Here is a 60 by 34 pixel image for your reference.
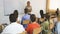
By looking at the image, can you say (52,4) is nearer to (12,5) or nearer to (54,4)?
(54,4)

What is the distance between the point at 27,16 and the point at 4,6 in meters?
2.29

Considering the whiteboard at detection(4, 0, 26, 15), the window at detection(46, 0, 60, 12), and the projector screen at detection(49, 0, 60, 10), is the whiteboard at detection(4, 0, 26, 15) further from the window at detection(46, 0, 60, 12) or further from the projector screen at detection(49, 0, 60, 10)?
the projector screen at detection(49, 0, 60, 10)

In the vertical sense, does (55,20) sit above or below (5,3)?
below

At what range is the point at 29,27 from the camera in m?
4.79

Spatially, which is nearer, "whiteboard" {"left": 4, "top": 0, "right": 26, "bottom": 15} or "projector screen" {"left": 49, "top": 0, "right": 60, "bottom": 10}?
"whiteboard" {"left": 4, "top": 0, "right": 26, "bottom": 15}

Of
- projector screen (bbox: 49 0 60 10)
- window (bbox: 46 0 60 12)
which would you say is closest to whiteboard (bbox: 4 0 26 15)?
window (bbox: 46 0 60 12)

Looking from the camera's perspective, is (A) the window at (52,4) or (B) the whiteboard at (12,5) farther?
(A) the window at (52,4)

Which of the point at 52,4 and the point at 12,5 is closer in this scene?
the point at 12,5

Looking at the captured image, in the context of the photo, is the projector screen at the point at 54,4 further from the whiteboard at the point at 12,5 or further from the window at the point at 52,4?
the whiteboard at the point at 12,5

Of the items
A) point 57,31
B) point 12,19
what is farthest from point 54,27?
point 12,19

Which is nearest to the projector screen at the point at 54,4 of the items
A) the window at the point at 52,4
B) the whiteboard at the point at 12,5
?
the window at the point at 52,4

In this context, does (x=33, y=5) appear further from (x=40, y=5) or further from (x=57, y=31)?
(x=57, y=31)

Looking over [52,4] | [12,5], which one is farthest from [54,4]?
[12,5]

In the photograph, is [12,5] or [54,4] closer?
[12,5]
